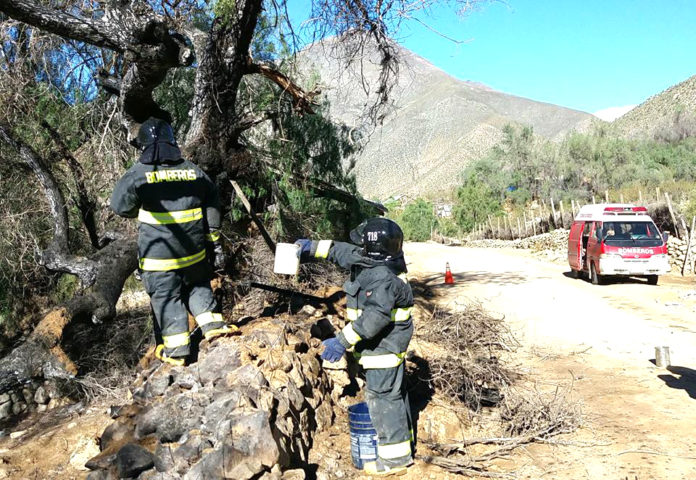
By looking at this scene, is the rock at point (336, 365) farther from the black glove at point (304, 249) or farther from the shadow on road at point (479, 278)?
the shadow on road at point (479, 278)

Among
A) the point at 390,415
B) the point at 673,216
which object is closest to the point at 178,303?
the point at 390,415

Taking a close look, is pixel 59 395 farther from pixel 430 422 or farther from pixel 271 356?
pixel 430 422

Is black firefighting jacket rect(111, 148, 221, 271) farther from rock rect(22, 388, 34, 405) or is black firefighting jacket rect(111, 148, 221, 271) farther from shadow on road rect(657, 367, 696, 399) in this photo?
shadow on road rect(657, 367, 696, 399)

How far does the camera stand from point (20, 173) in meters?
8.12

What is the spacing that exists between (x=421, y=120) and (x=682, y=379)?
30.7 ft

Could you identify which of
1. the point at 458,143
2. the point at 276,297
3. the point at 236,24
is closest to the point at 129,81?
the point at 236,24

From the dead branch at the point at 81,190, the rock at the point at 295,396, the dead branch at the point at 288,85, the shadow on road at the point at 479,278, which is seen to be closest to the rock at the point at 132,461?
the rock at the point at 295,396

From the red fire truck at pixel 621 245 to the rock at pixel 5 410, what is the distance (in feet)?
42.8

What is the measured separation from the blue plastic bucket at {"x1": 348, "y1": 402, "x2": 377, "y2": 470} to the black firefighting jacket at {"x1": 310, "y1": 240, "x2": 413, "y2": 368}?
43 cm

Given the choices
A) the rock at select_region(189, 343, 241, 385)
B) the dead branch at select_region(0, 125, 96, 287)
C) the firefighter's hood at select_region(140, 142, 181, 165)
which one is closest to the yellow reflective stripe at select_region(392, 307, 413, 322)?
the rock at select_region(189, 343, 241, 385)

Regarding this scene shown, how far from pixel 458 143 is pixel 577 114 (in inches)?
1932

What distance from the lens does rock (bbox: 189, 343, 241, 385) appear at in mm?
4180

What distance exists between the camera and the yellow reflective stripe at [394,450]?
13.9ft

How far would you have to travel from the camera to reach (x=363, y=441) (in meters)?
4.34
